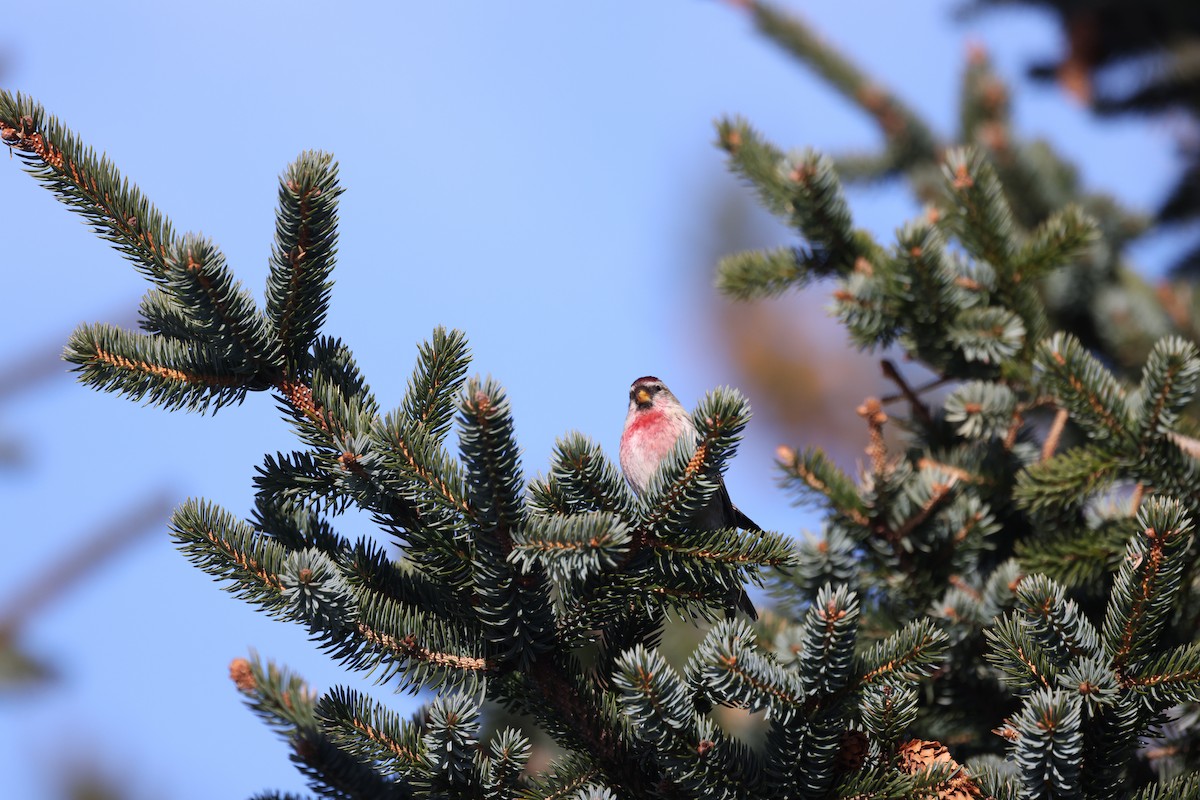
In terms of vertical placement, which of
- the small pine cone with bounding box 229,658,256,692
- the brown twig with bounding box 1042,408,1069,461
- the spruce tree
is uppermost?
the brown twig with bounding box 1042,408,1069,461

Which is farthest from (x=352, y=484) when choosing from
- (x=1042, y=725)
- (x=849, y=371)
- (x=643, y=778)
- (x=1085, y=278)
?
(x=849, y=371)

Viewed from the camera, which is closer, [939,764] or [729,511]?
[939,764]

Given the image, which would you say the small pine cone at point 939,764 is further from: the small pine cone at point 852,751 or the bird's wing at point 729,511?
the bird's wing at point 729,511

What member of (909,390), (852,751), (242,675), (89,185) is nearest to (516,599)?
(242,675)

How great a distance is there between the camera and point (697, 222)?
17141mm

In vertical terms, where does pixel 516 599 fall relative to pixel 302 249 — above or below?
below

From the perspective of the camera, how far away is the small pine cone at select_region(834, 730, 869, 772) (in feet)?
7.39

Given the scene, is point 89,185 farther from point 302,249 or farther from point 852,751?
point 852,751

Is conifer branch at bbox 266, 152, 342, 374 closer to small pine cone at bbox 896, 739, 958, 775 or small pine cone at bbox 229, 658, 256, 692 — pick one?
small pine cone at bbox 229, 658, 256, 692

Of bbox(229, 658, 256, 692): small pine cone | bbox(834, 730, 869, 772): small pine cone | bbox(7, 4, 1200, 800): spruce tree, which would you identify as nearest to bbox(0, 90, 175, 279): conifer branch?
bbox(7, 4, 1200, 800): spruce tree

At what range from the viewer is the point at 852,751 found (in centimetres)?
228

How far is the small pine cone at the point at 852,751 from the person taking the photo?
2.25 metres

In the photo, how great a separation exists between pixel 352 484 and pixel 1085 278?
12.4 feet

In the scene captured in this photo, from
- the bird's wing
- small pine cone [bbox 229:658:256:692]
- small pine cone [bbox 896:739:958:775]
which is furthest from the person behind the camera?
the bird's wing
